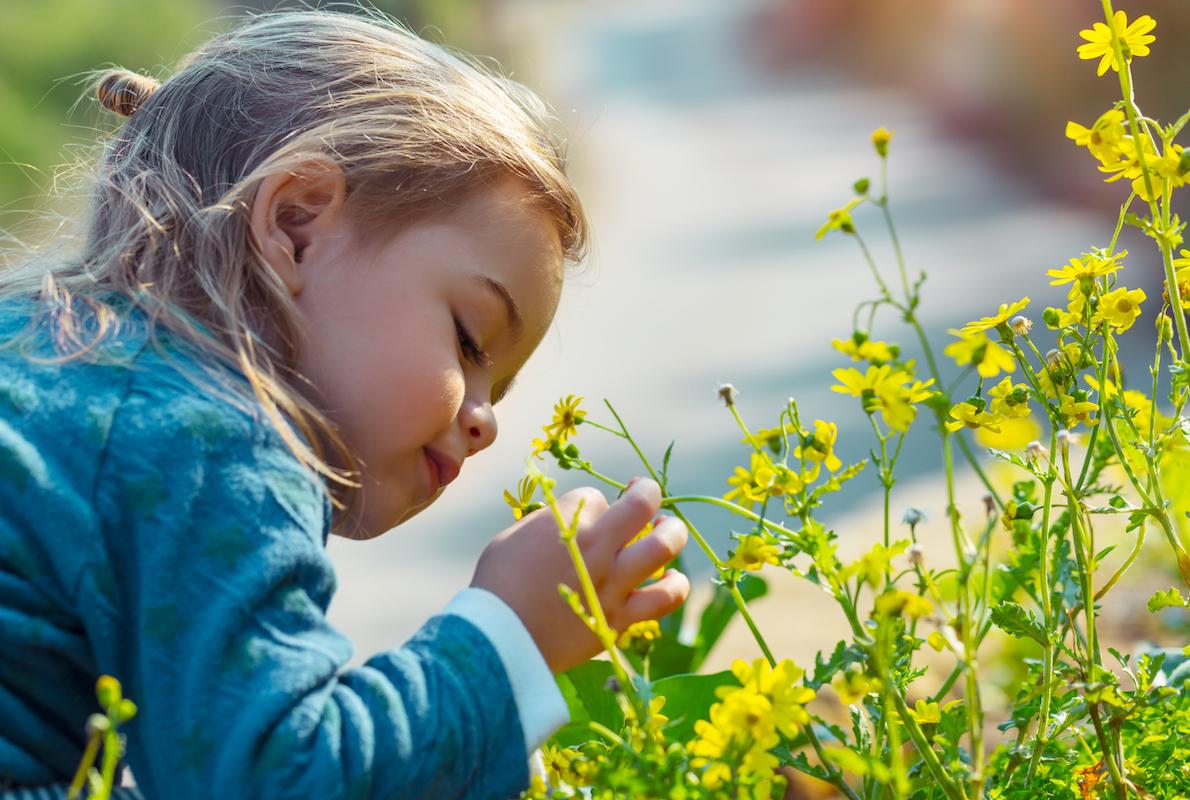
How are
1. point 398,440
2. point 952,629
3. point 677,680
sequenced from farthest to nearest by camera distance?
point 677,680, point 398,440, point 952,629

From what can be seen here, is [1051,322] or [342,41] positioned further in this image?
[342,41]

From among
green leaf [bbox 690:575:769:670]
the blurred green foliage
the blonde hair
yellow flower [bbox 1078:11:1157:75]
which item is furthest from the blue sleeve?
the blurred green foliage

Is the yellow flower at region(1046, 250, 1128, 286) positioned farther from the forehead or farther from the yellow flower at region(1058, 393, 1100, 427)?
the forehead

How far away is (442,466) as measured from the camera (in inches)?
53.7

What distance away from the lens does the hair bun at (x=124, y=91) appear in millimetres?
1611

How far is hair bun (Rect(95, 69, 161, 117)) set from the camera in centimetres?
161

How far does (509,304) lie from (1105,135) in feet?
1.88

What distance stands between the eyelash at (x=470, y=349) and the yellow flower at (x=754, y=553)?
443 mm

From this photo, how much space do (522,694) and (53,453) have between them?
1.34 feet

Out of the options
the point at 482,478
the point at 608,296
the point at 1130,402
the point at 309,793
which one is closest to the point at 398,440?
the point at 309,793

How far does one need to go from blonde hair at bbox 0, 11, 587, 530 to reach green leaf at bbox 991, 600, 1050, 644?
0.55 m

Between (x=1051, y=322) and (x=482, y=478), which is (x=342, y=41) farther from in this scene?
(x=482, y=478)

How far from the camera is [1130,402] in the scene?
1.32 meters

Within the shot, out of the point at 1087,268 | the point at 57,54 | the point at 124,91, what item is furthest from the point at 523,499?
the point at 57,54
